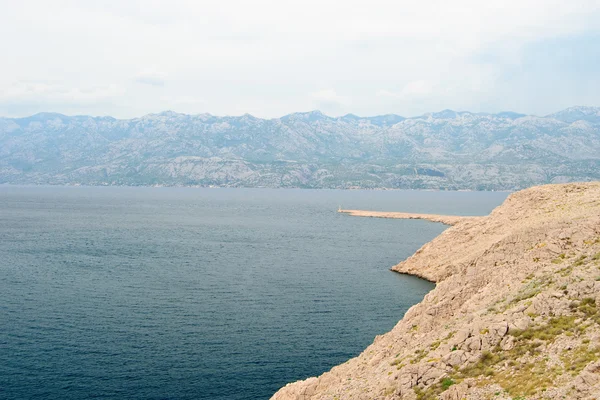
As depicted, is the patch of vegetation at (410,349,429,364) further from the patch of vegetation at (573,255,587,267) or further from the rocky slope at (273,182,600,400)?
the patch of vegetation at (573,255,587,267)

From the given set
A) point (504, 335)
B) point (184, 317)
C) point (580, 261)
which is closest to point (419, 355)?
point (504, 335)

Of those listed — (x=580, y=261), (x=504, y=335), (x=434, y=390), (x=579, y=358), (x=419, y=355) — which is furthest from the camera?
(x=580, y=261)

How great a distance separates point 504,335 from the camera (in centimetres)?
3775

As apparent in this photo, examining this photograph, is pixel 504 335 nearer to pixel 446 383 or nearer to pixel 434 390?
pixel 446 383

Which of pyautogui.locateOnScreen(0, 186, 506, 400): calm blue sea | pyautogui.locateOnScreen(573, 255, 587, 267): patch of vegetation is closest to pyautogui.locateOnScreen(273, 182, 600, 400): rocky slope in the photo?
pyautogui.locateOnScreen(573, 255, 587, 267): patch of vegetation

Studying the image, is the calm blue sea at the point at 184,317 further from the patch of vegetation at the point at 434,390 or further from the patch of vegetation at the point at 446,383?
the patch of vegetation at the point at 446,383

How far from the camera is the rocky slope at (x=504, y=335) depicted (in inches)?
1293

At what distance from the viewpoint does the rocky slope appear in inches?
1293

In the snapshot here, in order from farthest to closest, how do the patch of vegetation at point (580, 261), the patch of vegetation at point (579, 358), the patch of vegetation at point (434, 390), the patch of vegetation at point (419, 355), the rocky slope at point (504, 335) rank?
the patch of vegetation at point (580, 261)
the patch of vegetation at point (419, 355)
the patch of vegetation at point (434, 390)
the rocky slope at point (504, 335)
the patch of vegetation at point (579, 358)

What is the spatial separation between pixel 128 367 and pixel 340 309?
135 feet

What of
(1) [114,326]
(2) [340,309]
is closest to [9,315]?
(1) [114,326]

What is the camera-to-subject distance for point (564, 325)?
36219mm

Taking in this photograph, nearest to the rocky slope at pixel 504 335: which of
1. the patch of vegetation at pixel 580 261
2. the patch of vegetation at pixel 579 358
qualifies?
the patch of vegetation at pixel 579 358

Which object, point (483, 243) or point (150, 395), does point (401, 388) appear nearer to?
point (150, 395)
